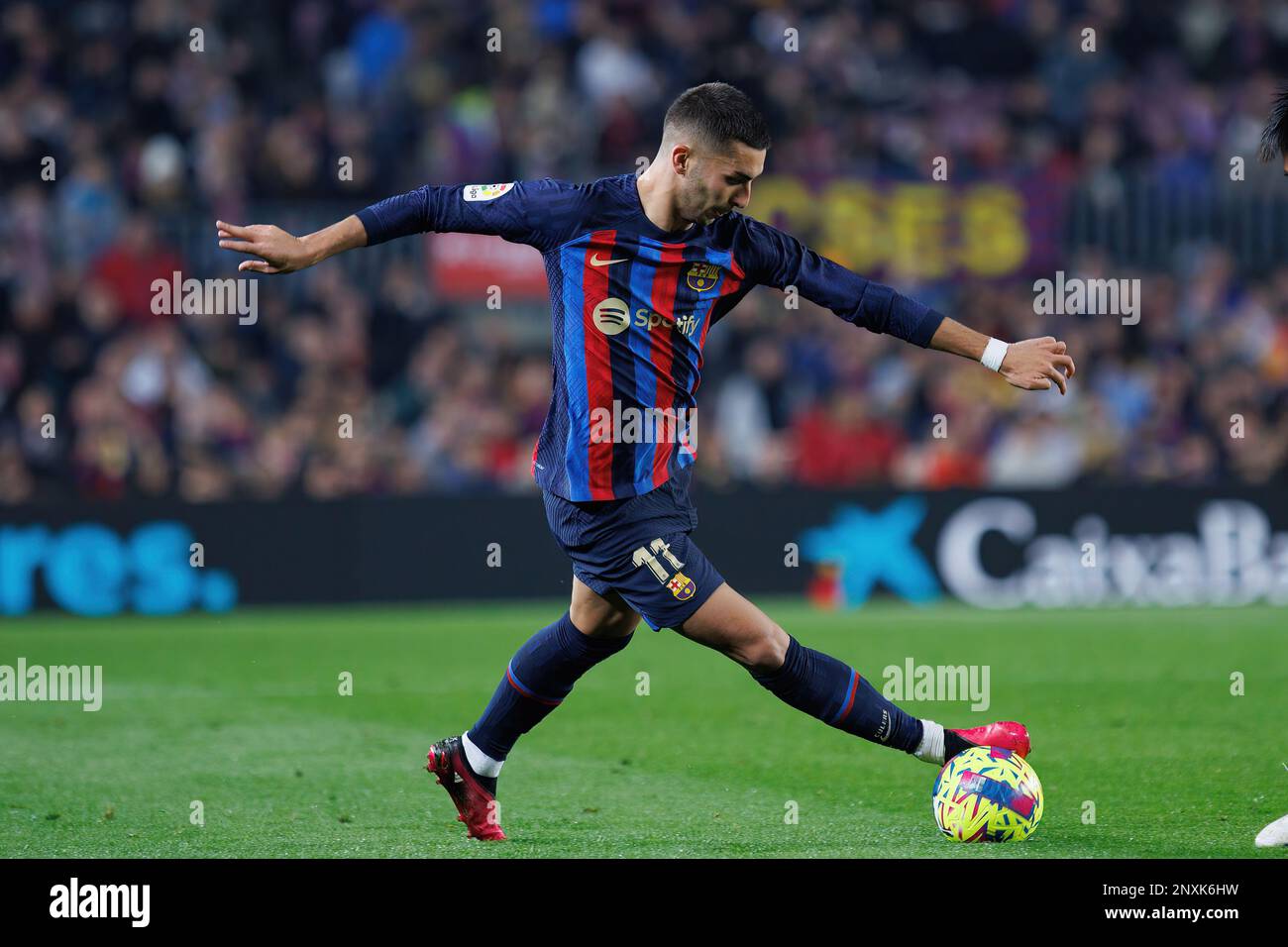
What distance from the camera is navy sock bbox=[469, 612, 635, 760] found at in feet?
20.6

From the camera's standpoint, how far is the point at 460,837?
620 centimetres

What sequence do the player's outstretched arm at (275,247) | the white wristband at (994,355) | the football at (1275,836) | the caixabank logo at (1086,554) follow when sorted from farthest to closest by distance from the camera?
the caixabank logo at (1086,554) → the white wristband at (994,355) → the football at (1275,836) → the player's outstretched arm at (275,247)

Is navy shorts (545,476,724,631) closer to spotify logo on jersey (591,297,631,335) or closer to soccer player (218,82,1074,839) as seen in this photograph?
soccer player (218,82,1074,839)

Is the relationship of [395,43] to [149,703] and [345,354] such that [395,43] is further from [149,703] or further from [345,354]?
[149,703]

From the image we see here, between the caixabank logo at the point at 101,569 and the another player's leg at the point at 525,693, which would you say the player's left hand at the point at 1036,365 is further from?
the caixabank logo at the point at 101,569

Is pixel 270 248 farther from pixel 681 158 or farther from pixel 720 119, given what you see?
pixel 720 119

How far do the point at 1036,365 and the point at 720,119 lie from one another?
129 centimetres

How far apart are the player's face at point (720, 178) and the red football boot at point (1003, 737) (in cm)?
198

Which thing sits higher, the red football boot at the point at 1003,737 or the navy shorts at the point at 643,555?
the navy shorts at the point at 643,555

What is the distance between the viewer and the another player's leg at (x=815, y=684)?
5871mm

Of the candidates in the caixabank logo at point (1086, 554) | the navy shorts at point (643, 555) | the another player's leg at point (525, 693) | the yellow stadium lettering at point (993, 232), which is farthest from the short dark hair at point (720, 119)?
the yellow stadium lettering at point (993, 232)

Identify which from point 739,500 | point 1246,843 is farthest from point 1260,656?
point 1246,843

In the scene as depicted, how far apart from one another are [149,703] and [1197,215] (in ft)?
38.3

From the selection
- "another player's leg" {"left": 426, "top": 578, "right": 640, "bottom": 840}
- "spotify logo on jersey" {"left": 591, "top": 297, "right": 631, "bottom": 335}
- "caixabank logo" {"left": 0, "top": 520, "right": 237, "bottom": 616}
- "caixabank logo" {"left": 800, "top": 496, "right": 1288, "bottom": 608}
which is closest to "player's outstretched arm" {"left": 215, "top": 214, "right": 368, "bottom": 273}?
"spotify logo on jersey" {"left": 591, "top": 297, "right": 631, "bottom": 335}
